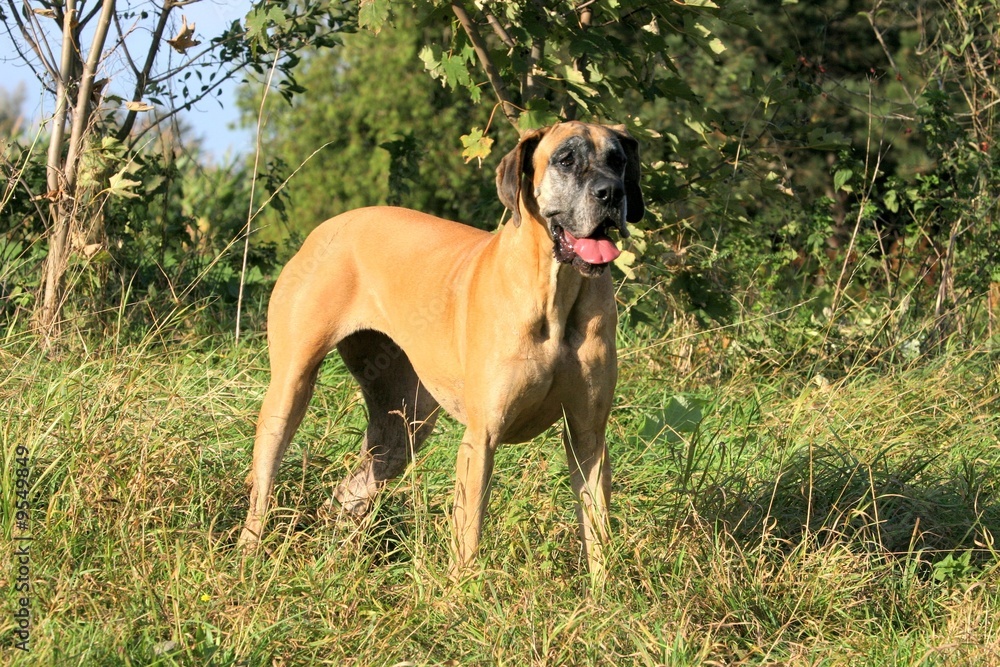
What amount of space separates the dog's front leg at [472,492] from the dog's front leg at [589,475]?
0.92 ft

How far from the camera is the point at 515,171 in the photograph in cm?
376

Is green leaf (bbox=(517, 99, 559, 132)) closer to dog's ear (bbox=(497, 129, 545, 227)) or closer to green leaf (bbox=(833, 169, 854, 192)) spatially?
dog's ear (bbox=(497, 129, 545, 227))

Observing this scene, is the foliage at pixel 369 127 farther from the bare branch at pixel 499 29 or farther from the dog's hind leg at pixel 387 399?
the dog's hind leg at pixel 387 399

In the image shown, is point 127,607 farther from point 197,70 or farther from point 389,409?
point 197,70

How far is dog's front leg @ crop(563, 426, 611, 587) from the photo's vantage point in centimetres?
382

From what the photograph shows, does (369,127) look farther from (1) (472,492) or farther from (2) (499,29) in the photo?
(1) (472,492)

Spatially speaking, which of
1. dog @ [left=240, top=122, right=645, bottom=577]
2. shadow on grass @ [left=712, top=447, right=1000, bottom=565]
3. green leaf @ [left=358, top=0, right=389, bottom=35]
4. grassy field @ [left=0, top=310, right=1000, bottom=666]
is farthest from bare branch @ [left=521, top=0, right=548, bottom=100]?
shadow on grass @ [left=712, top=447, right=1000, bottom=565]

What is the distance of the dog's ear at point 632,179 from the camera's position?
396 centimetres

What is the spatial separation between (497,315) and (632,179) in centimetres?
66

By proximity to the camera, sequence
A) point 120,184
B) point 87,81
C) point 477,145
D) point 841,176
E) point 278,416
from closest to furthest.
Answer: point 278,416
point 477,145
point 120,184
point 87,81
point 841,176

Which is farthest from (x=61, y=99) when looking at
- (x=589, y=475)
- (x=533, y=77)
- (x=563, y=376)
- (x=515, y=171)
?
(x=589, y=475)

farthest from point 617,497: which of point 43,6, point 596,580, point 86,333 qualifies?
point 43,6

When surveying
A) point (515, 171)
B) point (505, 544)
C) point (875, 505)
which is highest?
point (515, 171)

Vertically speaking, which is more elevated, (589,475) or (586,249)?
(586,249)
